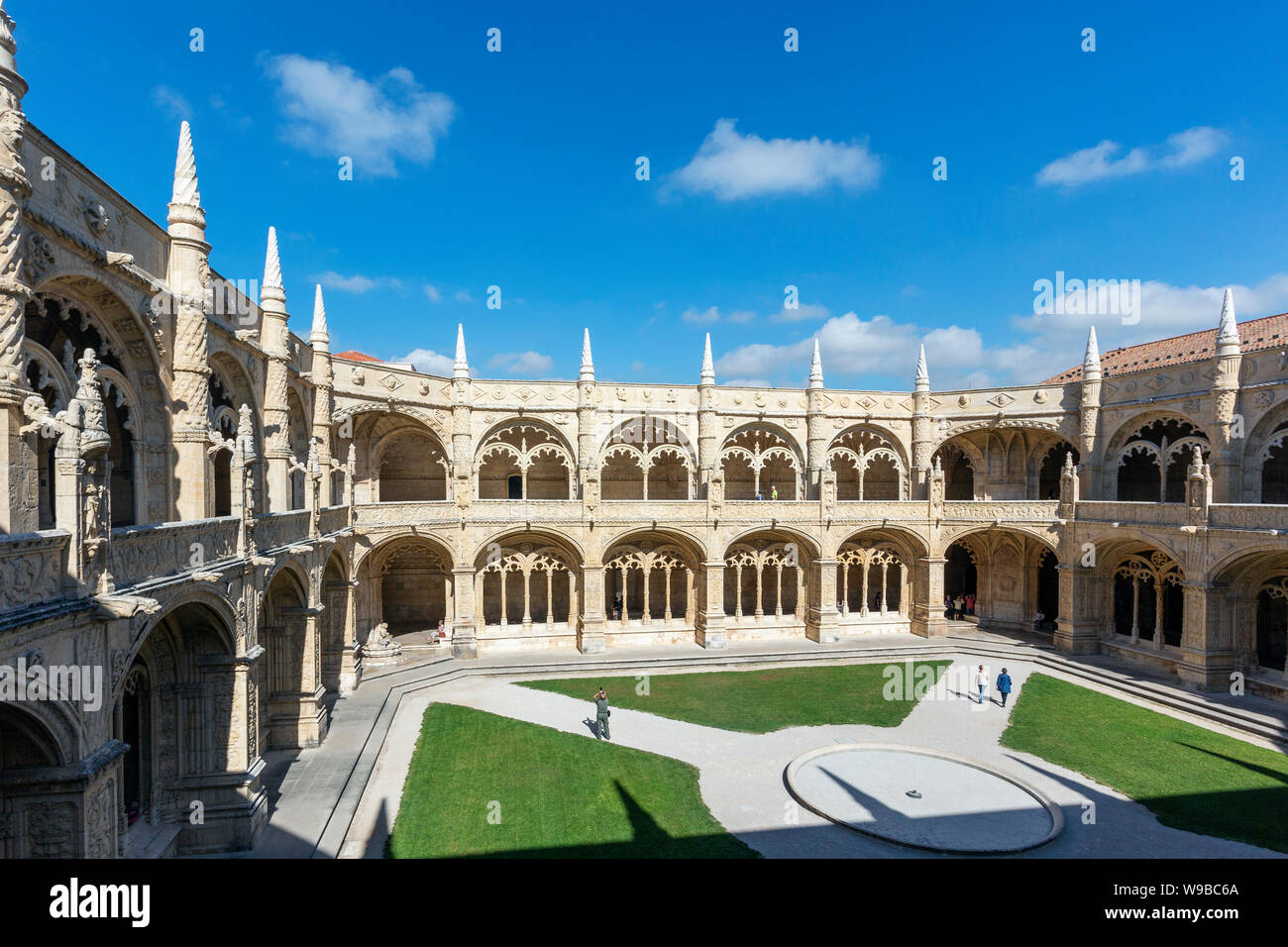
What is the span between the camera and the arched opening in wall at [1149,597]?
24594 mm

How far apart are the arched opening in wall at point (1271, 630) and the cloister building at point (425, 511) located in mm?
82

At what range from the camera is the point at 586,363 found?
2808 centimetres

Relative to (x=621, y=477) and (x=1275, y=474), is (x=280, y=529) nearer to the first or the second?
(x=621, y=477)

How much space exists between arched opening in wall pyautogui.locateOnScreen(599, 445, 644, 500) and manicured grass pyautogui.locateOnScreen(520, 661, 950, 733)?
11.0 meters

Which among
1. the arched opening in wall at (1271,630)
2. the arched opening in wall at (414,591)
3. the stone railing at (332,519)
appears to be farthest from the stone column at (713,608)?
the arched opening in wall at (1271,630)

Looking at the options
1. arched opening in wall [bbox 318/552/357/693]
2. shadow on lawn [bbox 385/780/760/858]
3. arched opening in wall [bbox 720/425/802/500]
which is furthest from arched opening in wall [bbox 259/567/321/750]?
arched opening in wall [bbox 720/425/802/500]

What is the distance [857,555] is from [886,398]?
7.51 m

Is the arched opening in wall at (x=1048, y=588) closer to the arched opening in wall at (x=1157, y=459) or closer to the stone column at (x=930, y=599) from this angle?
the arched opening in wall at (x=1157, y=459)

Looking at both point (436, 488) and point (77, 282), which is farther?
point (436, 488)

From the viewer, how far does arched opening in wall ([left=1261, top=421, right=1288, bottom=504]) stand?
23555mm

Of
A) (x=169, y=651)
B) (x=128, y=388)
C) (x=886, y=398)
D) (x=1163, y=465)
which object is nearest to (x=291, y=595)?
(x=169, y=651)

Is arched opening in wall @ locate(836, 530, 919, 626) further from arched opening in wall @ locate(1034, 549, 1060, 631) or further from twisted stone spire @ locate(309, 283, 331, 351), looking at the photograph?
twisted stone spire @ locate(309, 283, 331, 351)
